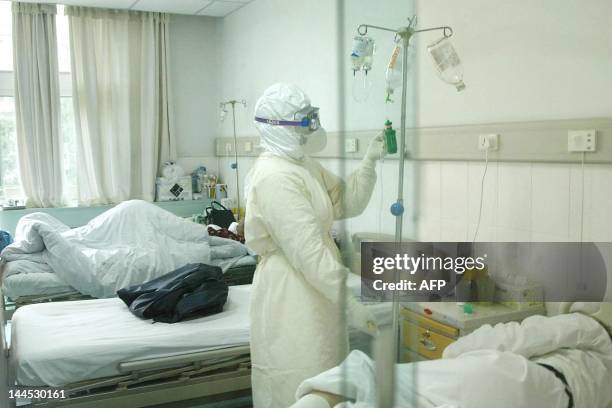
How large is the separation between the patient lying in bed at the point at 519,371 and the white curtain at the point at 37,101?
435 centimetres

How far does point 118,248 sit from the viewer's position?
11.8 feet

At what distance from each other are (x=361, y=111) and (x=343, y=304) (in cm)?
27

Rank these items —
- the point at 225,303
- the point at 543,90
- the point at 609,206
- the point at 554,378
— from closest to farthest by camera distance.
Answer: the point at 554,378 → the point at 609,206 → the point at 543,90 → the point at 225,303

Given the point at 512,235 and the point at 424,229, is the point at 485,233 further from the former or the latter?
the point at 424,229

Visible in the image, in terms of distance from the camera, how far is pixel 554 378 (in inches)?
65.8

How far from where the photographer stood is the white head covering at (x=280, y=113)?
181 cm

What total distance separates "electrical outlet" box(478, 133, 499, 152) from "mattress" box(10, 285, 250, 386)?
1369mm

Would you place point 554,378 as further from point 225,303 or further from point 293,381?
point 225,303

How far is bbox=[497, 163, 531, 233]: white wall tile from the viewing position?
246cm

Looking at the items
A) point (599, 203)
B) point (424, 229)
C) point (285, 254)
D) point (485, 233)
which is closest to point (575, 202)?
point (599, 203)

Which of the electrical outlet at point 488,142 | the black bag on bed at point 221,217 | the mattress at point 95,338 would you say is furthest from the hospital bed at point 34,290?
the electrical outlet at point 488,142

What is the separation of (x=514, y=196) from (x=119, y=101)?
4.10 m

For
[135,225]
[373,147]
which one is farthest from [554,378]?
[135,225]

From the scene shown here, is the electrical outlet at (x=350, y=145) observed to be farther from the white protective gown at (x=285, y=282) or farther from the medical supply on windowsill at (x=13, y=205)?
the medical supply on windowsill at (x=13, y=205)
